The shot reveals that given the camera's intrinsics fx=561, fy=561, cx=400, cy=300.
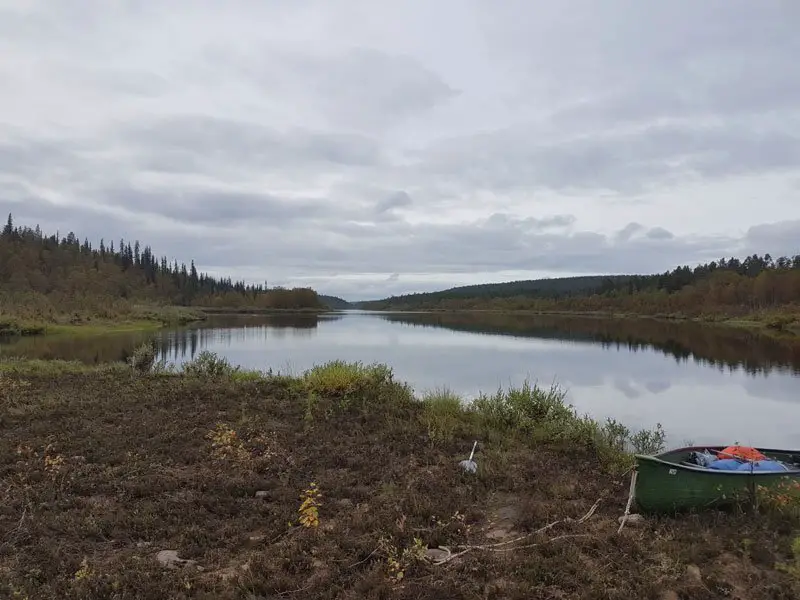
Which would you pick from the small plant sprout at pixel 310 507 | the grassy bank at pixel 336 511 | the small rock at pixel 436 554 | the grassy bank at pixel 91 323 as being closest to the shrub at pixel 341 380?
the grassy bank at pixel 336 511

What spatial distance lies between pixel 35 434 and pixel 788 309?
3073 inches

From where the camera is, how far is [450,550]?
520 cm

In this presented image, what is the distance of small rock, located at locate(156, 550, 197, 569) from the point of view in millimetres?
4871

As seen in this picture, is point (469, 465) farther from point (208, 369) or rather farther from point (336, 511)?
point (208, 369)

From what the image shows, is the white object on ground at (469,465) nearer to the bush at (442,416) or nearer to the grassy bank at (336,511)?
the grassy bank at (336,511)

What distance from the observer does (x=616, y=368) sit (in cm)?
2739

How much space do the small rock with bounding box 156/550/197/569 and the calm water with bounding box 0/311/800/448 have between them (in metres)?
11.5

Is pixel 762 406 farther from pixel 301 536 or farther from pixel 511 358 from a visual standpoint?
pixel 301 536

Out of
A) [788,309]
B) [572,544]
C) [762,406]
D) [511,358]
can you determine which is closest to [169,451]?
[572,544]

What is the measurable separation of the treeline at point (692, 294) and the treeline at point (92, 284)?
60468 mm

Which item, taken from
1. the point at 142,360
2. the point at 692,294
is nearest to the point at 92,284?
the point at 142,360

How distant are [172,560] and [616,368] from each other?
25.7 m

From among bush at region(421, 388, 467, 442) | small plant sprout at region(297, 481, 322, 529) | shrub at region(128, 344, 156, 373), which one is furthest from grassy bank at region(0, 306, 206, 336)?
small plant sprout at region(297, 481, 322, 529)

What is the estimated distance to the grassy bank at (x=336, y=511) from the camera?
4570mm
